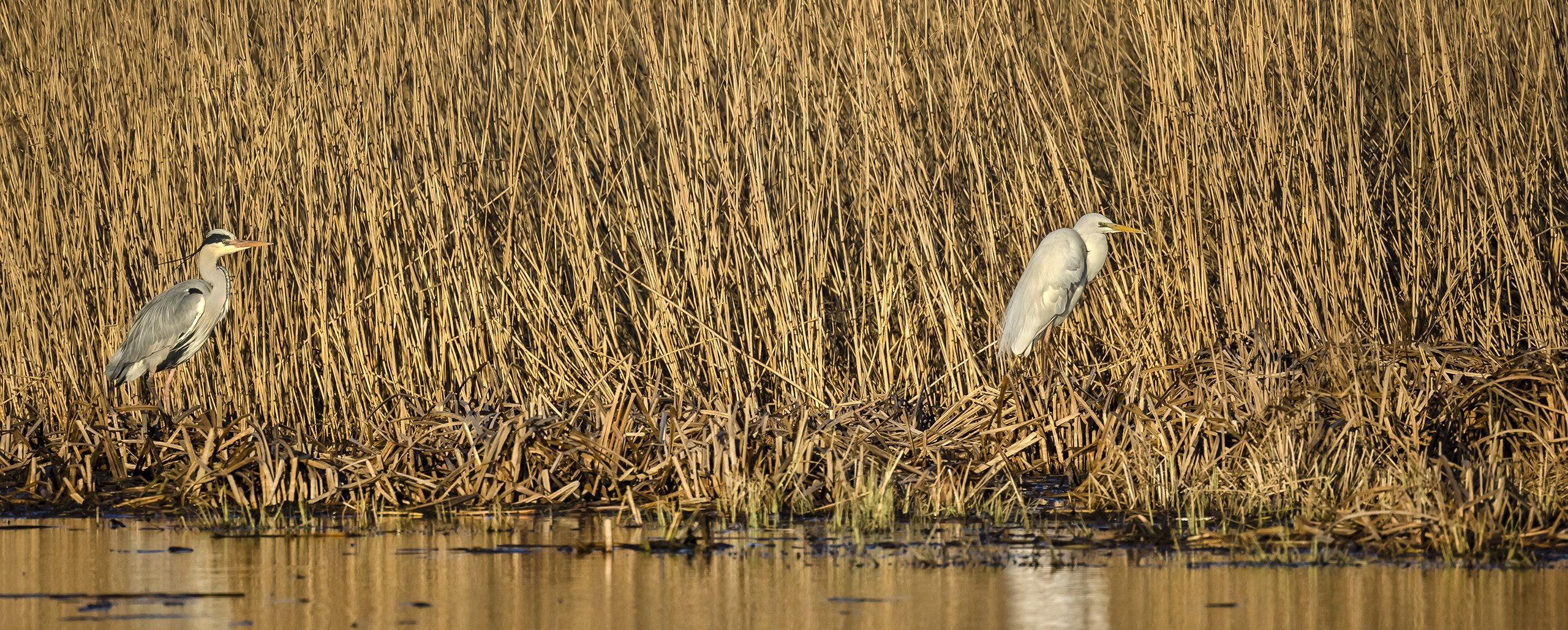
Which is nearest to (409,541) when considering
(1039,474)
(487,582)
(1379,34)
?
(487,582)

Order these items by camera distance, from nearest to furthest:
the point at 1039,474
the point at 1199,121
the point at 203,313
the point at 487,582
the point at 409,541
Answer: the point at 487,582
the point at 409,541
the point at 1039,474
the point at 1199,121
the point at 203,313

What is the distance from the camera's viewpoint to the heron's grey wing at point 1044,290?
19.8ft

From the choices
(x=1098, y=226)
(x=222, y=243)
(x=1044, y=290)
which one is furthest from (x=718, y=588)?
(x=222, y=243)

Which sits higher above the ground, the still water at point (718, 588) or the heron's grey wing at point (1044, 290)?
the heron's grey wing at point (1044, 290)

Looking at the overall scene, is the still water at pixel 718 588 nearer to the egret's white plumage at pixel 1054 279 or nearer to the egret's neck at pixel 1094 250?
the egret's white plumage at pixel 1054 279

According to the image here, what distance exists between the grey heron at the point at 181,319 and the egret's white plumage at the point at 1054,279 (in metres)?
2.58

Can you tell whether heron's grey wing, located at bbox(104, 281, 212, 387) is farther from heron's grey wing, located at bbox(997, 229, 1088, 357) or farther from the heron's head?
heron's grey wing, located at bbox(997, 229, 1088, 357)

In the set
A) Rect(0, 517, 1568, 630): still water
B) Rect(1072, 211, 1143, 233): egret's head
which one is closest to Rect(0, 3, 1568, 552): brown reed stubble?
Rect(1072, 211, 1143, 233): egret's head

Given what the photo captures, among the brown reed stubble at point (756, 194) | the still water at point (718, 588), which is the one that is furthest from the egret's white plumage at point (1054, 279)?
the still water at point (718, 588)

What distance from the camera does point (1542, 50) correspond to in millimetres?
6258

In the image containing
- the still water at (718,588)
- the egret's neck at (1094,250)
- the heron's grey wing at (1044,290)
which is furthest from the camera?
the egret's neck at (1094,250)

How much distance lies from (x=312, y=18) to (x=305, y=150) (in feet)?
1.76

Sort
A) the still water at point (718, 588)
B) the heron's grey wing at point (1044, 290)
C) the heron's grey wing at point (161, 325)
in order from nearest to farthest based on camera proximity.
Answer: the still water at point (718, 588)
the heron's grey wing at point (1044, 290)
the heron's grey wing at point (161, 325)

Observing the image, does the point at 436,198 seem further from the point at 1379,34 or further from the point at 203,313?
the point at 1379,34
